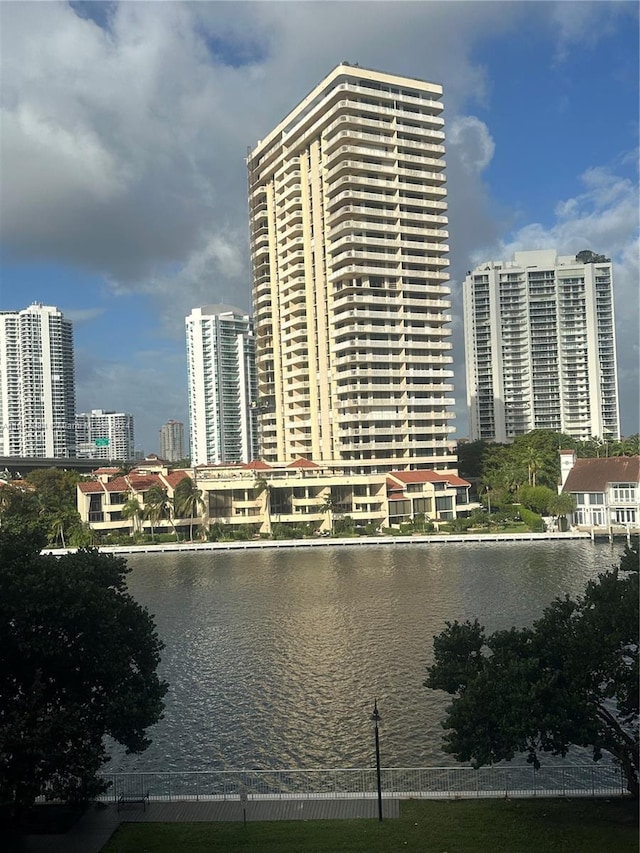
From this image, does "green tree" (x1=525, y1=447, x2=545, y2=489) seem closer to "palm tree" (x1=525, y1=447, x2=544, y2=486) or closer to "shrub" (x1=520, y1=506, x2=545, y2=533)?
"palm tree" (x1=525, y1=447, x2=544, y2=486)

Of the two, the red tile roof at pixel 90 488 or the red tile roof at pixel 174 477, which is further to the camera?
the red tile roof at pixel 174 477

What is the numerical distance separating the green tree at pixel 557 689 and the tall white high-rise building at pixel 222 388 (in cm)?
15039

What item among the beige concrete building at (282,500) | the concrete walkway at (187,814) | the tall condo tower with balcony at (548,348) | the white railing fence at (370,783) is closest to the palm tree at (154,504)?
the beige concrete building at (282,500)

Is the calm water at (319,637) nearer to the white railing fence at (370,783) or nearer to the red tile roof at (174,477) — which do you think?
the white railing fence at (370,783)

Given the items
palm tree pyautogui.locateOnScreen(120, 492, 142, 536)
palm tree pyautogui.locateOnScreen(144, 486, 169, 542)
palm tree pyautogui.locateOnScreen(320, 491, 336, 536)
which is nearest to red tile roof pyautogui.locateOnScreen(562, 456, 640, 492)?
palm tree pyautogui.locateOnScreen(320, 491, 336, 536)

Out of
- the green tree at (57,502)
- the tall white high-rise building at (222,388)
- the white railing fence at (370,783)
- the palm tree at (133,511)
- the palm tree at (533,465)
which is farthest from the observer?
the tall white high-rise building at (222,388)

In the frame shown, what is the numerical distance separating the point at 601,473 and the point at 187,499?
43067 mm

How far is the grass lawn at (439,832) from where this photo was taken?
18.4m

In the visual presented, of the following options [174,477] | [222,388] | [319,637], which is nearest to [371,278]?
[174,477]

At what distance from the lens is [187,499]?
83500mm

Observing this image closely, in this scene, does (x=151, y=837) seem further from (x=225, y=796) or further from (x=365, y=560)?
(x=365, y=560)

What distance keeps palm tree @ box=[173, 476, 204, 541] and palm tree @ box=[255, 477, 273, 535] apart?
6.48 meters

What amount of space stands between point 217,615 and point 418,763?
77.5 feet

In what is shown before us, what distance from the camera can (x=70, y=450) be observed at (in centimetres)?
19638
